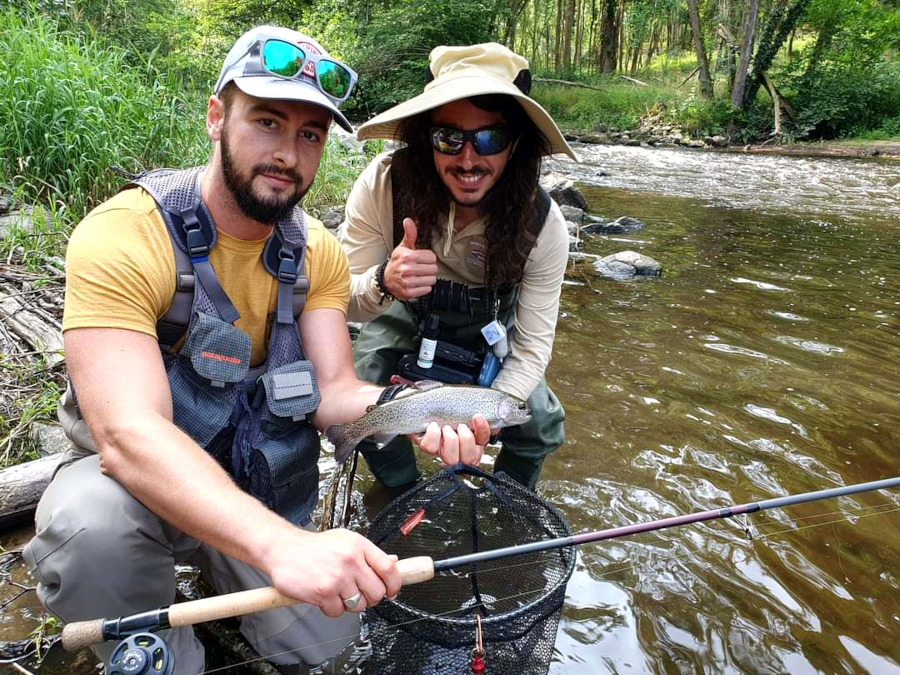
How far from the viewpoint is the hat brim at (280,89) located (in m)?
2.07

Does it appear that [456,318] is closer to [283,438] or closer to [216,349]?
[283,438]

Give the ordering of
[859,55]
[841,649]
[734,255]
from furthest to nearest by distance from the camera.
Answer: [859,55], [734,255], [841,649]

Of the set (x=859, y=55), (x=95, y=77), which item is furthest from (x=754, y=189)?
(x=859, y=55)

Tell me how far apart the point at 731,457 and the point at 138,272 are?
3342mm

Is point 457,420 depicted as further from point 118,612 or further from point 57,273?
point 57,273

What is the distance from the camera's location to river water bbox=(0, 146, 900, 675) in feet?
8.09

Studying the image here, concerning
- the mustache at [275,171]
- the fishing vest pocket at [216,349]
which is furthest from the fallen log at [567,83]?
the fishing vest pocket at [216,349]

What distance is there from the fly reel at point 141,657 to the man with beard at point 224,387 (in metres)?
0.27

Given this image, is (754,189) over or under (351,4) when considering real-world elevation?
under

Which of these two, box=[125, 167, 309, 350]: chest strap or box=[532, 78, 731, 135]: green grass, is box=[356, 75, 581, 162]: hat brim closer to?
box=[125, 167, 309, 350]: chest strap

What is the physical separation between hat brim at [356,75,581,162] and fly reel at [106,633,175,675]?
212cm

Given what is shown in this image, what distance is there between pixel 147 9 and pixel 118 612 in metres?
16.1

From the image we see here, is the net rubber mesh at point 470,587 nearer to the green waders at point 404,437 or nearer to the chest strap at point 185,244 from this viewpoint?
the green waders at point 404,437

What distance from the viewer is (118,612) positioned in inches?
72.3
